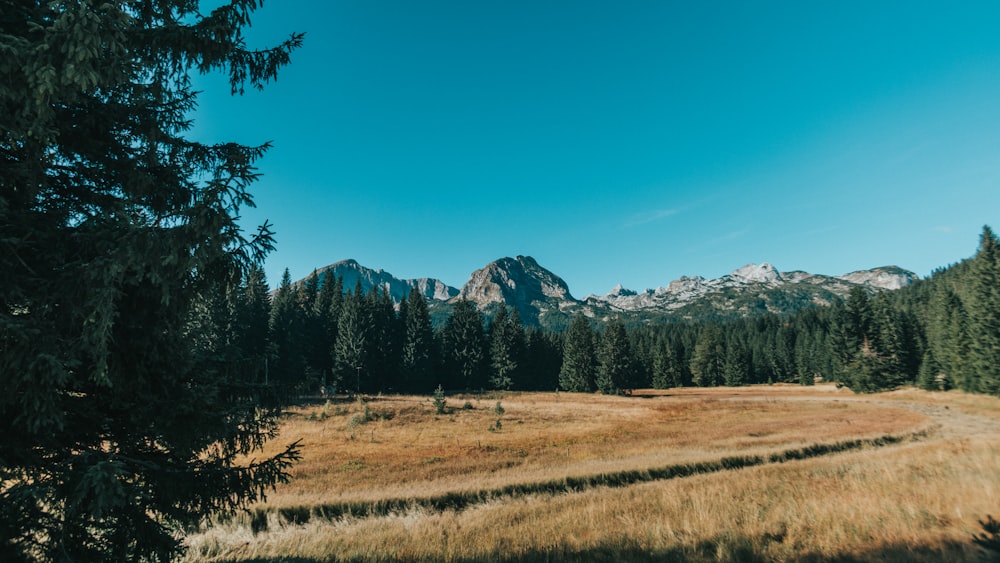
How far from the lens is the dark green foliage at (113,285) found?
3754 mm

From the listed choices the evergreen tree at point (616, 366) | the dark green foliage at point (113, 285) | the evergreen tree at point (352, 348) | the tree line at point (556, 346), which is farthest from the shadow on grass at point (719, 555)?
the evergreen tree at point (616, 366)

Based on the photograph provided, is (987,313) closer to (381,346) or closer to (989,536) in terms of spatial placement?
(989,536)

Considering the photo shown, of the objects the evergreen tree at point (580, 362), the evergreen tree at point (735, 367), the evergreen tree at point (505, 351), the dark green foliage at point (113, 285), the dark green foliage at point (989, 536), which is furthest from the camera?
the evergreen tree at point (735, 367)

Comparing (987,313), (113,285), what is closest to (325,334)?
(113,285)

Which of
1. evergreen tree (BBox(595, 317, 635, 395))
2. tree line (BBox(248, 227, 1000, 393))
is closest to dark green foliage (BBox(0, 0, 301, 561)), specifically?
tree line (BBox(248, 227, 1000, 393))

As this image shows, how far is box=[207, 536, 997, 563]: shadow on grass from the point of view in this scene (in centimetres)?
569

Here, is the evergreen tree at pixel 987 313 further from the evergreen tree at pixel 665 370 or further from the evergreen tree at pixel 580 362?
the evergreen tree at pixel 665 370

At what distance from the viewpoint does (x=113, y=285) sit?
399 centimetres

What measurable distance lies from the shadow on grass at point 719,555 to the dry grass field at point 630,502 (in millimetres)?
37

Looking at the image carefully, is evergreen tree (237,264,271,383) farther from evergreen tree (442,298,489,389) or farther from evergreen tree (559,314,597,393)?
evergreen tree (559,314,597,393)

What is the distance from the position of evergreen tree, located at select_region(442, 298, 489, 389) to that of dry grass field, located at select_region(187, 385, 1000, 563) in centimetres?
5416

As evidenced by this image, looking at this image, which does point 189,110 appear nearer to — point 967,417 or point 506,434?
point 506,434

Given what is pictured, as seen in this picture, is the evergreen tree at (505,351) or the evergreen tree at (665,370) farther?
the evergreen tree at (665,370)

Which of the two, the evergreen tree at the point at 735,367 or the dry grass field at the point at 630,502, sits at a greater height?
the dry grass field at the point at 630,502
